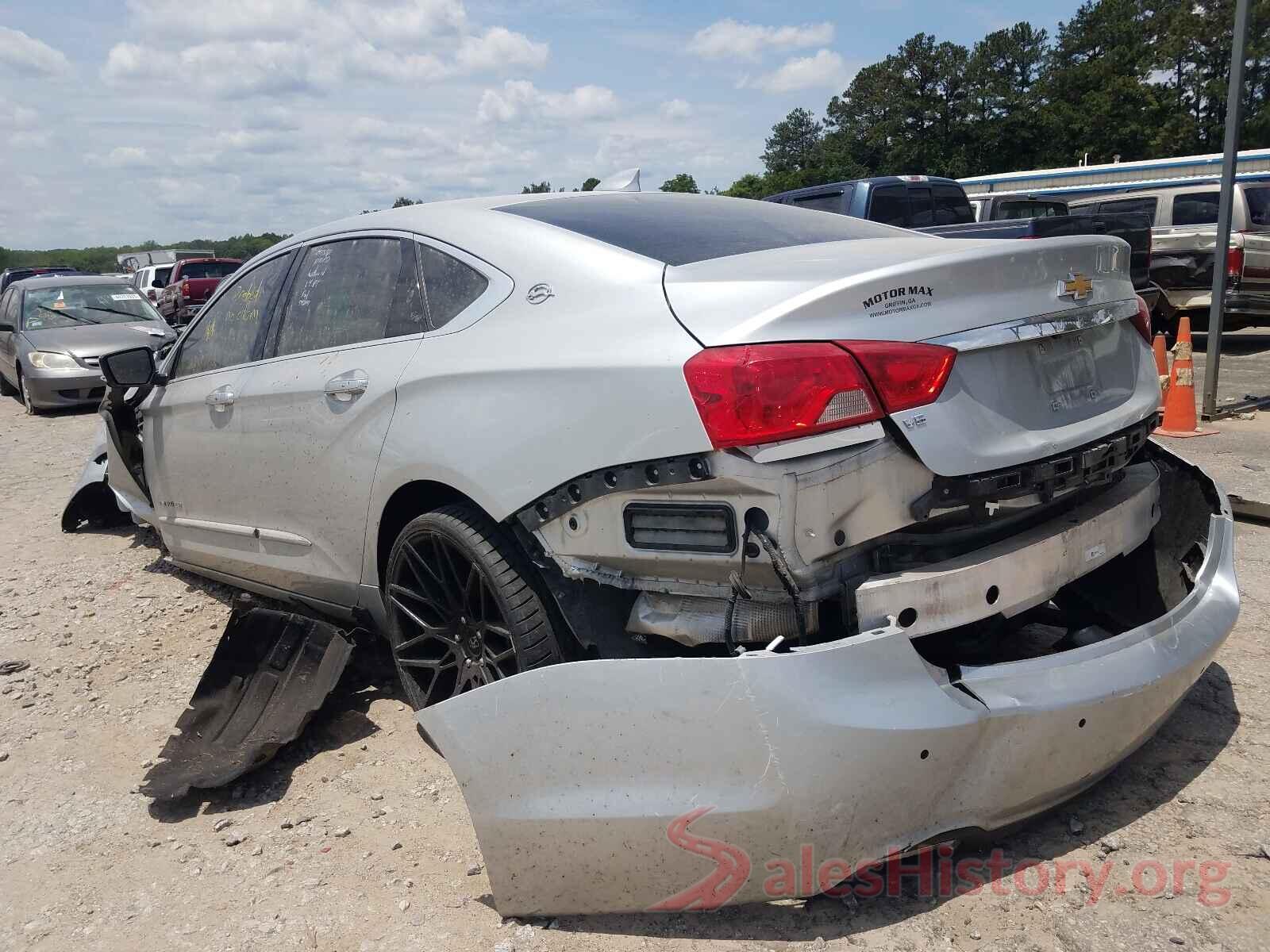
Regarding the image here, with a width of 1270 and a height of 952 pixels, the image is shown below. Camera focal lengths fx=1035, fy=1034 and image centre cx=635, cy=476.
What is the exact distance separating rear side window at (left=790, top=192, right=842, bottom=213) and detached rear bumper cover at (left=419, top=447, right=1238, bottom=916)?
28.5 ft

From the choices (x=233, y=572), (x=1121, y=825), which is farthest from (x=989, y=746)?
(x=233, y=572)

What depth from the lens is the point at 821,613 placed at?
7.61ft

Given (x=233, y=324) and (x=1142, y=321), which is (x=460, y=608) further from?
(x=1142, y=321)

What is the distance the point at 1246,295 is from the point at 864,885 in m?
11.4

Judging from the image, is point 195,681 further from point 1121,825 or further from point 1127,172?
point 1127,172

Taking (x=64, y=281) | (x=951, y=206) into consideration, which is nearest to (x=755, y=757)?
(x=951, y=206)

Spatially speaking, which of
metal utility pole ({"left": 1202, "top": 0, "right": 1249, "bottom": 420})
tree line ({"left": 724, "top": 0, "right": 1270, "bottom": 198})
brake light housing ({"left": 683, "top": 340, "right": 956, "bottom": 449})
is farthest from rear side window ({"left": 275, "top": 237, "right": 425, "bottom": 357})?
tree line ({"left": 724, "top": 0, "right": 1270, "bottom": 198})

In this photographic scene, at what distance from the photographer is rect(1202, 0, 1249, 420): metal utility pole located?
6945 millimetres

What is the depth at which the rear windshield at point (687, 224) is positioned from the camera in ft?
9.11

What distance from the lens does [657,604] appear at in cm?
244

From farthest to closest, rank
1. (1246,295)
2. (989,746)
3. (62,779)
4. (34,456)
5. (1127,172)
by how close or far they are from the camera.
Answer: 1. (1127,172)
2. (1246,295)
3. (34,456)
4. (62,779)
5. (989,746)

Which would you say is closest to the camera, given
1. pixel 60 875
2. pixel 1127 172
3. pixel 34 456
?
pixel 60 875

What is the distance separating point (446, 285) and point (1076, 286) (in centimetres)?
173

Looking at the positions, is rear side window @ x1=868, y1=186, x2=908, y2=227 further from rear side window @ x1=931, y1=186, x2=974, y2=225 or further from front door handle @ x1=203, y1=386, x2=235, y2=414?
front door handle @ x1=203, y1=386, x2=235, y2=414
